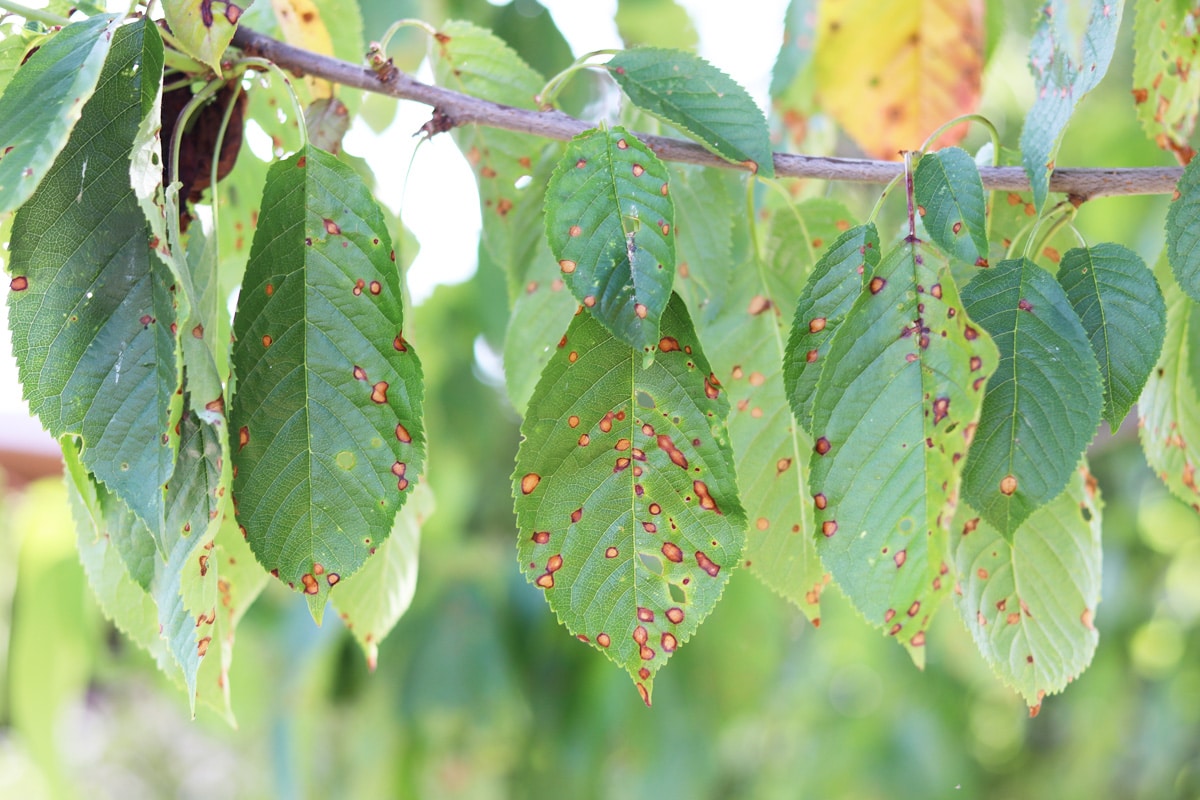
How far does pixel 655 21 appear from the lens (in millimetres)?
1197

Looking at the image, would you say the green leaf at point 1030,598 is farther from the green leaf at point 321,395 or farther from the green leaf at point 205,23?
the green leaf at point 205,23

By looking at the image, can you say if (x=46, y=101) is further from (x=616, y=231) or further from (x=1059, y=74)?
(x=1059, y=74)

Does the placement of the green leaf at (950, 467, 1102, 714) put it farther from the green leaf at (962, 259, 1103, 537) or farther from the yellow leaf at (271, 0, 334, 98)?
the yellow leaf at (271, 0, 334, 98)

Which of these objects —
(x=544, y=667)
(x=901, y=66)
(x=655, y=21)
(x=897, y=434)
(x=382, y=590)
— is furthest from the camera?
(x=544, y=667)

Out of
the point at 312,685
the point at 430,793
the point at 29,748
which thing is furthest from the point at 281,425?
the point at 430,793

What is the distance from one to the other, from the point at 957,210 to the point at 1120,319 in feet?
0.31

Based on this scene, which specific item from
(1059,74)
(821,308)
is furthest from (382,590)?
(1059,74)

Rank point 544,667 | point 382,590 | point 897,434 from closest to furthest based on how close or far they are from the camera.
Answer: point 897,434, point 382,590, point 544,667

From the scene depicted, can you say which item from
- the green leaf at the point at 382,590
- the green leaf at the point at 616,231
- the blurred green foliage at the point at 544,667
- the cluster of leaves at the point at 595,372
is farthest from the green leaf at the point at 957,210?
the blurred green foliage at the point at 544,667

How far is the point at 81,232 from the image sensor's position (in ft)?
1.45

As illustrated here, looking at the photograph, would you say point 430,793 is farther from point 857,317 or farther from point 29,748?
point 857,317

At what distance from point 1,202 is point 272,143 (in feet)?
1.10

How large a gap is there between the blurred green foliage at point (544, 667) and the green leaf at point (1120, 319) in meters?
0.75

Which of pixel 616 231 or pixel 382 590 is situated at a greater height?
pixel 616 231
